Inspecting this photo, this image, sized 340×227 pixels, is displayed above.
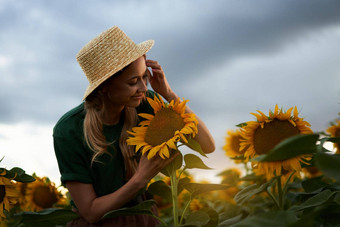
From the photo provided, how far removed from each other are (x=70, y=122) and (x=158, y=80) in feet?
2.09

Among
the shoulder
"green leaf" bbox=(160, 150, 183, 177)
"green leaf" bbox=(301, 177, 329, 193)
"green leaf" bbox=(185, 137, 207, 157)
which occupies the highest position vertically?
the shoulder

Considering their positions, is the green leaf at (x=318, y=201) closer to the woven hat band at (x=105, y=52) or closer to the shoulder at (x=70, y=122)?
the woven hat band at (x=105, y=52)

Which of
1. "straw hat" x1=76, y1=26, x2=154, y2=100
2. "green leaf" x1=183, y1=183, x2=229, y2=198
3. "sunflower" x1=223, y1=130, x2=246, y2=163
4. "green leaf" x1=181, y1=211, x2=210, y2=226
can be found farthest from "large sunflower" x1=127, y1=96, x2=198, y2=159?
"sunflower" x1=223, y1=130, x2=246, y2=163

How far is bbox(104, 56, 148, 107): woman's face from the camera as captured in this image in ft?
7.46

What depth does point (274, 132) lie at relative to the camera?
2225 mm

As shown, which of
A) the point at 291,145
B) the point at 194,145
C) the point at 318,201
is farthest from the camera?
the point at 194,145

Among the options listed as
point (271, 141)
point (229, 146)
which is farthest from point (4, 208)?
→ point (229, 146)

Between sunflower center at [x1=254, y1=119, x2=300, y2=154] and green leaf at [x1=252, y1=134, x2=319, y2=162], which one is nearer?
green leaf at [x1=252, y1=134, x2=319, y2=162]

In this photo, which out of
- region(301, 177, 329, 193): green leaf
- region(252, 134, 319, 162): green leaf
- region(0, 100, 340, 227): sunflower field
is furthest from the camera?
region(301, 177, 329, 193): green leaf

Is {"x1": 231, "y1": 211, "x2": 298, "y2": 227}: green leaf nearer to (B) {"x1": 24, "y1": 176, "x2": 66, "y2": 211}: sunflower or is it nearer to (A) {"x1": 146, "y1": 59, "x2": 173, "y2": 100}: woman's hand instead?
(A) {"x1": 146, "y1": 59, "x2": 173, "y2": 100}: woman's hand

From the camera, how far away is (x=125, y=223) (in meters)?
2.47

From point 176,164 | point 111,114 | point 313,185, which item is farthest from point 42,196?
point 313,185

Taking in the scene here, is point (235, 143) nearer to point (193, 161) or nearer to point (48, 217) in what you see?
point (193, 161)

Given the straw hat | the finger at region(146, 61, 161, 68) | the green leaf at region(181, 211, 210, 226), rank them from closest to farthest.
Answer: the green leaf at region(181, 211, 210, 226) < the straw hat < the finger at region(146, 61, 161, 68)
